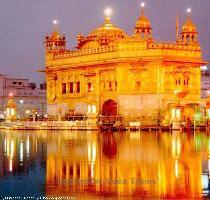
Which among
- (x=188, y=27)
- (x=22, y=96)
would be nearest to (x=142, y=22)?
(x=188, y=27)

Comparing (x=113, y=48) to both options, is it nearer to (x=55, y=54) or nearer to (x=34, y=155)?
A: (x=55, y=54)

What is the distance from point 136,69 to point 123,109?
3.01 m

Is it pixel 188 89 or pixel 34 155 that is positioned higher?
pixel 188 89

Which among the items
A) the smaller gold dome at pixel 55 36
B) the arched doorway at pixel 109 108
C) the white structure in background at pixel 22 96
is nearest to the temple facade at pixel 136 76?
the arched doorway at pixel 109 108

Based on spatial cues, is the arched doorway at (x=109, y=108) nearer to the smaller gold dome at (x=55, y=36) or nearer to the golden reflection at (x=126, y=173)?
the smaller gold dome at (x=55, y=36)

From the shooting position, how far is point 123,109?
45.2 m

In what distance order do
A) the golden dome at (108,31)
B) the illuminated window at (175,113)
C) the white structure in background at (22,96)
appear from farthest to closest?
the white structure in background at (22,96), the golden dome at (108,31), the illuminated window at (175,113)

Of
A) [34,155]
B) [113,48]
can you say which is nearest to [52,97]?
[113,48]

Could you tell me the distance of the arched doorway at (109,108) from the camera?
157 ft

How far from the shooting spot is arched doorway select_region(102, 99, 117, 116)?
1882 inches

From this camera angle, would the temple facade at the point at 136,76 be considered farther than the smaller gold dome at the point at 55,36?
No

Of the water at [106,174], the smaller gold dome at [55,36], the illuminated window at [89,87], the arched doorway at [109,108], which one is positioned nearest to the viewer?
the water at [106,174]

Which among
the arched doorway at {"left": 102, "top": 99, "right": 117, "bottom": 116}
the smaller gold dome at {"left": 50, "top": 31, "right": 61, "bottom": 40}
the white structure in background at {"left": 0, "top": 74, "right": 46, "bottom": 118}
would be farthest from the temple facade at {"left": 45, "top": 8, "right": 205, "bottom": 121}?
the white structure in background at {"left": 0, "top": 74, "right": 46, "bottom": 118}

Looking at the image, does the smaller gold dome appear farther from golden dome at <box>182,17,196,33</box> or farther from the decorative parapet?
golden dome at <box>182,17,196,33</box>
